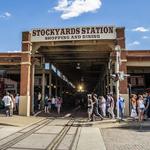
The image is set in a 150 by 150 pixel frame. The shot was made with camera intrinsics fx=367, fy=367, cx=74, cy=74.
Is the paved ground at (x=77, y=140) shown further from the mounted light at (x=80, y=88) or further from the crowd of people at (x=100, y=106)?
the mounted light at (x=80, y=88)

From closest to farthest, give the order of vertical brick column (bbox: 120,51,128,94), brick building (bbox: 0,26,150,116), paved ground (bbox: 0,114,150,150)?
paved ground (bbox: 0,114,150,150) < vertical brick column (bbox: 120,51,128,94) < brick building (bbox: 0,26,150,116)

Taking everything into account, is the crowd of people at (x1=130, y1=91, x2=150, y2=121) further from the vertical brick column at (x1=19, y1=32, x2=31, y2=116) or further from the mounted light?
the mounted light

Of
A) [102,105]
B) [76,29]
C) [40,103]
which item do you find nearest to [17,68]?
[40,103]

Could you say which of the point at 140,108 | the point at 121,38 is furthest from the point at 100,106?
the point at 121,38

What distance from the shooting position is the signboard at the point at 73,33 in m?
29.3

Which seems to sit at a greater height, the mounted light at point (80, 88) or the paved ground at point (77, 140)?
the mounted light at point (80, 88)

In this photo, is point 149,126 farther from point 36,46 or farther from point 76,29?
point 36,46

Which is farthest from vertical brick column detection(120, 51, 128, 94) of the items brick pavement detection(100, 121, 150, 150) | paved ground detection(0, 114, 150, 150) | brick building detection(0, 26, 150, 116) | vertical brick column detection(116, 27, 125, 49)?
paved ground detection(0, 114, 150, 150)

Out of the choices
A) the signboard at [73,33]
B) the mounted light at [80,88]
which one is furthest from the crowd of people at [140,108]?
the mounted light at [80,88]

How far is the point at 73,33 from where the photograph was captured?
29.6 meters

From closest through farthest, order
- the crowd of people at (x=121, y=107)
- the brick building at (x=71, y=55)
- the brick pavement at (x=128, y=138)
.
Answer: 1. the brick pavement at (x=128, y=138)
2. the crowd of people at (x=121, y=107)
3. the brick building at (x=71, y=55)

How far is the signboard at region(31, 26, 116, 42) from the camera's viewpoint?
29312 millimetres

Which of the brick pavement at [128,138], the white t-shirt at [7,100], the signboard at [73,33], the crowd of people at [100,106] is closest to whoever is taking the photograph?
the brick pavement at [128,138]

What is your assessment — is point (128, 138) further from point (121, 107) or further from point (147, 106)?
point (121, 107)
